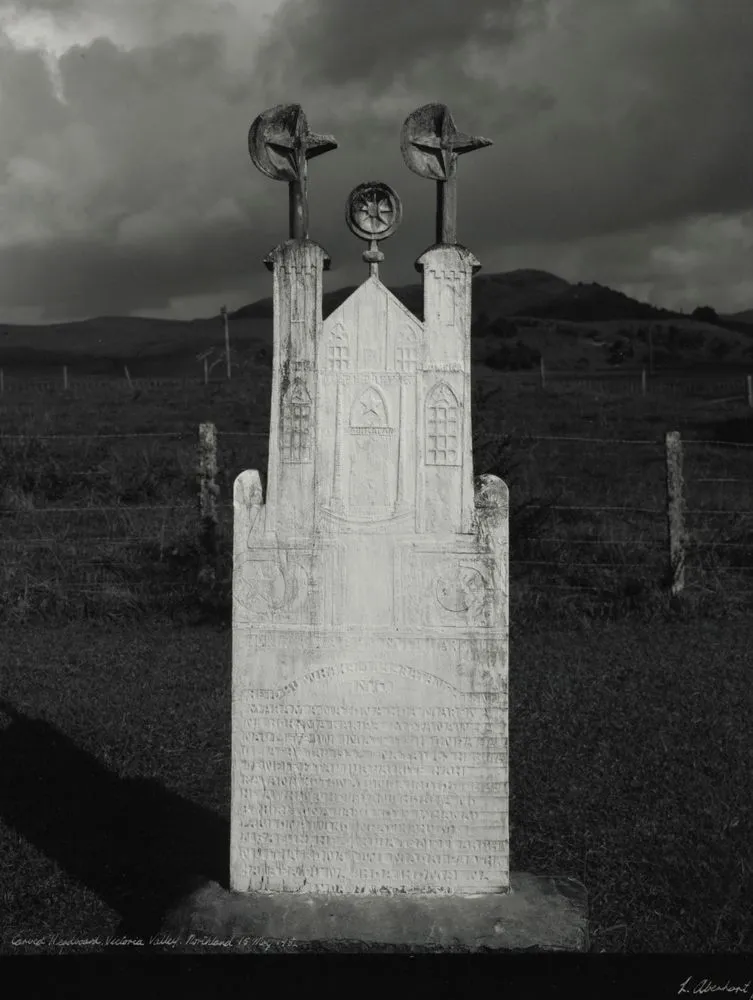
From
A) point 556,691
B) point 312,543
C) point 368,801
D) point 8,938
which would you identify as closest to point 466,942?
point 368,801

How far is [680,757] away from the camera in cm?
664

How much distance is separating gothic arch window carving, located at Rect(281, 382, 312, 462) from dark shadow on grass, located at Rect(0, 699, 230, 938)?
187 centimetres

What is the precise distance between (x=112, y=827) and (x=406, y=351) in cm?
328

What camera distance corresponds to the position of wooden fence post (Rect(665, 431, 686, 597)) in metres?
10.6

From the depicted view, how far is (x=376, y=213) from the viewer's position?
4.14 m

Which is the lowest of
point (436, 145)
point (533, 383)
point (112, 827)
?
point (112, 827)

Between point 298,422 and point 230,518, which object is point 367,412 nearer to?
point 298,422

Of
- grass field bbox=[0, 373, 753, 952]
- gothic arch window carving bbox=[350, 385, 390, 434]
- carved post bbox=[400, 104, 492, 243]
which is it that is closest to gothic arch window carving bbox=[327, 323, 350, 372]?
gothic arch window carving bbox=[350, 385, 390, 434]

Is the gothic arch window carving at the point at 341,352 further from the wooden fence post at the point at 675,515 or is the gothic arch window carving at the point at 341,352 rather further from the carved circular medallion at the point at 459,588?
the wooden fence post at the point at 675,515

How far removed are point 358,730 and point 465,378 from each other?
1.47 metres

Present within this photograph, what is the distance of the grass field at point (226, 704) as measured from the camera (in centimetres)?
511
